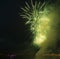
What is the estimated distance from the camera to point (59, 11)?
916 cm

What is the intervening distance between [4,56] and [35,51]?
1.88 meters

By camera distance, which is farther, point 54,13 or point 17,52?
point 17,52

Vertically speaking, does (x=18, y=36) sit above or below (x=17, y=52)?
above

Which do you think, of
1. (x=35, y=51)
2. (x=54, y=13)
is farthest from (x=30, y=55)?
(x=54, y=13)

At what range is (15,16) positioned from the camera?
9.67 m

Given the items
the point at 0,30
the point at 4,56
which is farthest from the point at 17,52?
the point at 0,30

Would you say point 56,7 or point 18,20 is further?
point 18,20

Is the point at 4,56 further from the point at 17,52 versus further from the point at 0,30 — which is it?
the point at 0,30

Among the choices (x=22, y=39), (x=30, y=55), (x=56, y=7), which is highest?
(x=56, y=7)

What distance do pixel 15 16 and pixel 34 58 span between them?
275 cm

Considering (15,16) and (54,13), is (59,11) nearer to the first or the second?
(54,13)

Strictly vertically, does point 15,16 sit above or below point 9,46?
above

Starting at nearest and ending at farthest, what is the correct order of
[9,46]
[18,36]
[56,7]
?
[56,7] → [9,46] → [18,36]

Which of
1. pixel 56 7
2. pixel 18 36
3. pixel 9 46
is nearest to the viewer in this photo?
pixel 56 7
